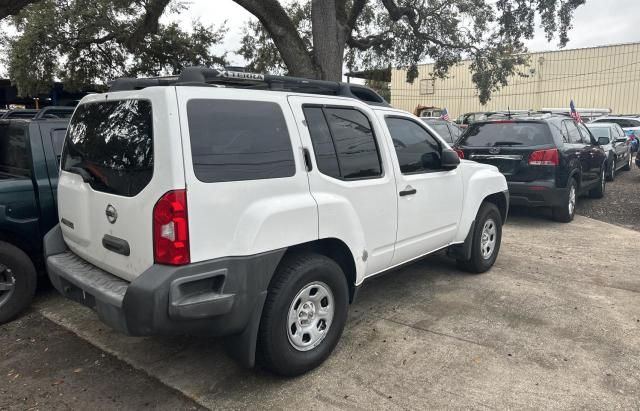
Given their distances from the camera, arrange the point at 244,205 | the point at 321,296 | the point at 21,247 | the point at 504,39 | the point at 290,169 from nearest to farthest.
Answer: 1. the point at 244,205
2. the point at 290,169
3. the point at 321,296
4. the point at 21,247
5. the point at 504,39

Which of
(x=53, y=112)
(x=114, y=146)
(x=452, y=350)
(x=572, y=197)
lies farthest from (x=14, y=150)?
(x=572, y=197)

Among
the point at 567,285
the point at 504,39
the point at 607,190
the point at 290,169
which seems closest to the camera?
the point at 290,169

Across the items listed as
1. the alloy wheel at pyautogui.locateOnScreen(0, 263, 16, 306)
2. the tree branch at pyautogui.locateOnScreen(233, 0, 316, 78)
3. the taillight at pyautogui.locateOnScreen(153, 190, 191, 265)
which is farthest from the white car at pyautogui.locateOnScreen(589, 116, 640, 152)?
the alloy wheel at pyautogui.locateOnScreen(0, 263, 16, 306)

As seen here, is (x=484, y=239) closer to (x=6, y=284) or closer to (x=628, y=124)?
(x=6, y=284)

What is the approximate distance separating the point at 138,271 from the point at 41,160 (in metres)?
2.31

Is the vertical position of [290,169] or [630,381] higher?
[290,169]

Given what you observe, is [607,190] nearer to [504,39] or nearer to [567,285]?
[504,39]

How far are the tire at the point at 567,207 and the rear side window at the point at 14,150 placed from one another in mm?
7287

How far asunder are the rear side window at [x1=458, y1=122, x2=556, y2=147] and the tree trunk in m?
3.63

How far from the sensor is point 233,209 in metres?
2.69

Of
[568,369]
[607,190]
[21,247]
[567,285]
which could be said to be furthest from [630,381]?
[607,190]

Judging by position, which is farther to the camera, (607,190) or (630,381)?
(607,190)

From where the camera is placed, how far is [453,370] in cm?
331

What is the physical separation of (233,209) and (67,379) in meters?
1.80
